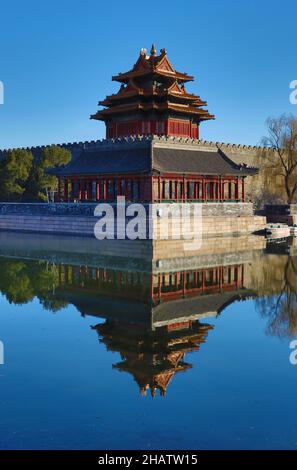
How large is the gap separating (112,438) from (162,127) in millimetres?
34826

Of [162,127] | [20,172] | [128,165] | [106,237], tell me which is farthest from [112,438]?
[20,172]

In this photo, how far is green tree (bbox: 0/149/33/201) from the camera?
47.3m

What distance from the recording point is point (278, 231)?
4075 cm

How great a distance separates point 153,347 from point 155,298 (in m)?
5.32

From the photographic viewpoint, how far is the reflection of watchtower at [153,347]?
9.88 metres

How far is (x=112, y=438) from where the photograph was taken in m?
7.50

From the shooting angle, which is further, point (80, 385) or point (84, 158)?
point (84, 158)

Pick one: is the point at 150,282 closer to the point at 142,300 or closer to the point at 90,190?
the point at 142,300

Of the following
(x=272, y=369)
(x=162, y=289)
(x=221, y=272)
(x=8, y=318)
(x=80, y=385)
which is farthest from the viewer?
(x=221, y=272)
